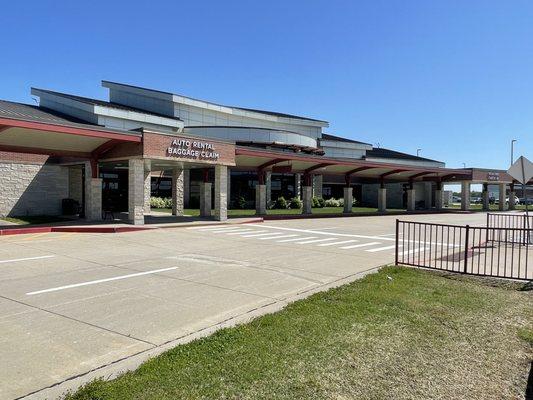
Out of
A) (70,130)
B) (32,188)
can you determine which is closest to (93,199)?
(70,130)

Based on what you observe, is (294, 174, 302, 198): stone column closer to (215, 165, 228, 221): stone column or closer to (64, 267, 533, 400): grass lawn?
(215, 165, 228, 221): stone column

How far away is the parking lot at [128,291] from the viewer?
4926 mm

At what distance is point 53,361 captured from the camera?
4781 millimetres

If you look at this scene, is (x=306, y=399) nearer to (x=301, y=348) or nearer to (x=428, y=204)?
(x=301, y=348)

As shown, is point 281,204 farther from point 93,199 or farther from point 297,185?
point 93,199

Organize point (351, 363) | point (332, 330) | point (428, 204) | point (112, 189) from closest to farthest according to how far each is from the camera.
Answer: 1. point (351, 363)
2. point (332, 330)
3. point (112, 189)
4. point (428, 204)

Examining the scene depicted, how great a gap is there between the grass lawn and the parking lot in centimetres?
62

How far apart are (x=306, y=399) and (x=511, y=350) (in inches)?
116

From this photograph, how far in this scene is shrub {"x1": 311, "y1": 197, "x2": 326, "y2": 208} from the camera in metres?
49.3

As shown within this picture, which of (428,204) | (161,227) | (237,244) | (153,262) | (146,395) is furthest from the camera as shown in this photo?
(428,204)

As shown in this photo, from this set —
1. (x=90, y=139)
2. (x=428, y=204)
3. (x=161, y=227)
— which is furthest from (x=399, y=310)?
(x=428, y=204)

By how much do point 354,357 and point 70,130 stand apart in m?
18.1

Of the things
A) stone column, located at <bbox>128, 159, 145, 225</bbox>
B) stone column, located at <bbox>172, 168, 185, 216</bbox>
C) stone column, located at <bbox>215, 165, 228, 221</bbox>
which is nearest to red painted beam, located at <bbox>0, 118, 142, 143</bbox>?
stone column, located at <bbox>128, 159, 145, 225</bbox>

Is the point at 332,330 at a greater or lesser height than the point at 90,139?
lesser
